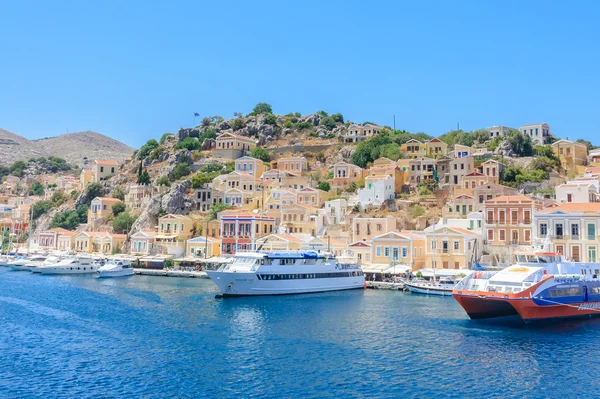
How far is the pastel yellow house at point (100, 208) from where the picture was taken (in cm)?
9506

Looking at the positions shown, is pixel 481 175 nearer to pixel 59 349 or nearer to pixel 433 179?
pixel 433 179

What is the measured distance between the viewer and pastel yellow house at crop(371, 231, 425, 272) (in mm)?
58125

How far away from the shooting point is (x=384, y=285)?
2176 inches

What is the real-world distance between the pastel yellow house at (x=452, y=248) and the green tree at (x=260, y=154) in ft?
164

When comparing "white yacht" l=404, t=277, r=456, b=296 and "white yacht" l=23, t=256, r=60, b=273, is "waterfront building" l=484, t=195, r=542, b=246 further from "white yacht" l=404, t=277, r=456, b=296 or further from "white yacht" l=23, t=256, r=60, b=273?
"white yacht" l=23, t=256, r=60, b=273

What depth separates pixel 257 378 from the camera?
2325cm

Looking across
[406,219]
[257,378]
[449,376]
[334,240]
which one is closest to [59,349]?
[257,378]

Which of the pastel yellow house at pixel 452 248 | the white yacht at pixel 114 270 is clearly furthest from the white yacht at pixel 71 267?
the pastel yellow house at pixel 452 248

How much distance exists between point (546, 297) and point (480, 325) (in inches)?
183

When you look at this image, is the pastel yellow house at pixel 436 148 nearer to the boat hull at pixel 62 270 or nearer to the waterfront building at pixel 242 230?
the waterfront building at pixel 242 230

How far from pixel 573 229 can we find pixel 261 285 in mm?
30521

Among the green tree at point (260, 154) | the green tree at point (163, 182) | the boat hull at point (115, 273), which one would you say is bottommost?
the boat hull at point (115, 273)

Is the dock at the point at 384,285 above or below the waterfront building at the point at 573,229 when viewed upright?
below

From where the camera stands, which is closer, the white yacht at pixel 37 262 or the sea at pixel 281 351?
the sea at pixel 281 351
